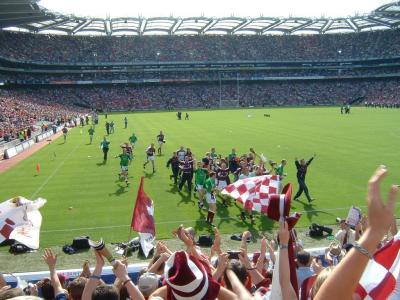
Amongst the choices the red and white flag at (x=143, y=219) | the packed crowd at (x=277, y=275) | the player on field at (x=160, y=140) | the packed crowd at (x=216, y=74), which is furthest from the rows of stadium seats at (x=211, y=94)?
the packed crowd at (x=277, y=275)

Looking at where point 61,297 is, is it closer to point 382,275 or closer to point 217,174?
point 382,275

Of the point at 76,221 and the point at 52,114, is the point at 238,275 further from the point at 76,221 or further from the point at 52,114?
the point at 52,114

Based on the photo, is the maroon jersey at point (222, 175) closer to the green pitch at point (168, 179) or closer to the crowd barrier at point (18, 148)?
the green pitch at point (168, 179)

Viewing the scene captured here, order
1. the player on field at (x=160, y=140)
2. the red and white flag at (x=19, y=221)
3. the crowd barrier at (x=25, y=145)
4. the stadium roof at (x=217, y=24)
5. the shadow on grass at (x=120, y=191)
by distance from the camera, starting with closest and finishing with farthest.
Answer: the red and white flag at (x=19, y=221) < the shadow on grass at (x=120, y=191) < the player on field at (x=160, y=140) < the crowd barrier at (x=25, y=145) < the stadium roof at (x=217, y=24)

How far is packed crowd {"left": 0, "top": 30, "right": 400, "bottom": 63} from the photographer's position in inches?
3617

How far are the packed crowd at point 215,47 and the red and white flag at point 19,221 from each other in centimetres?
8667

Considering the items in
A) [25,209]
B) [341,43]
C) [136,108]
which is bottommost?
[136,108]

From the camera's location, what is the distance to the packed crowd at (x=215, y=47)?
9188cm

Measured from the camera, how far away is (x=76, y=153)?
29.8 m

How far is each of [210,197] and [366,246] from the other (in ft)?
40.2

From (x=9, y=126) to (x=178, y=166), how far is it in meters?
29.4

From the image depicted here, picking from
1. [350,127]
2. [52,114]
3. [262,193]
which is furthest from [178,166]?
[52,114]

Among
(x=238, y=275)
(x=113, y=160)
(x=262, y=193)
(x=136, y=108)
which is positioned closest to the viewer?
(x=238, y=275)

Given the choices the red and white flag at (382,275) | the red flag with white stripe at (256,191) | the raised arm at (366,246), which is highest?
the raised arm at (366,246)
